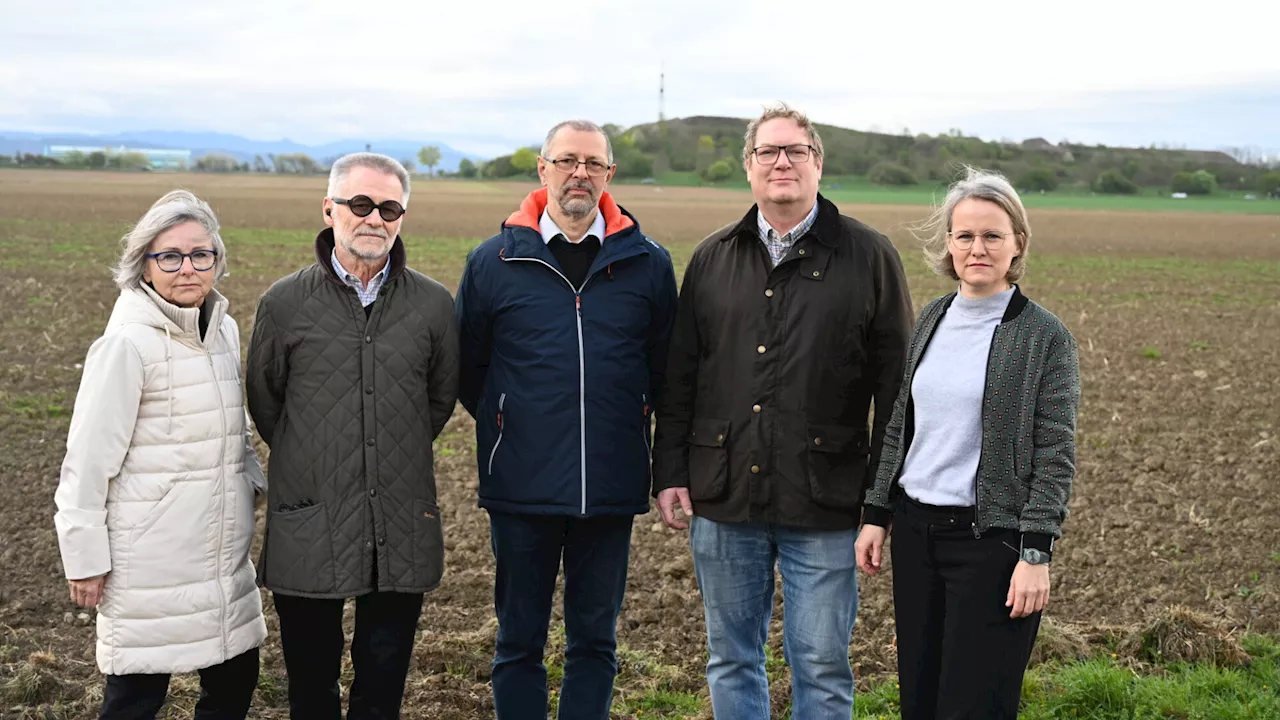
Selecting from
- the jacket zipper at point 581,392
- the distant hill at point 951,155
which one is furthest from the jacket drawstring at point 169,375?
the distant hill at point 951,155

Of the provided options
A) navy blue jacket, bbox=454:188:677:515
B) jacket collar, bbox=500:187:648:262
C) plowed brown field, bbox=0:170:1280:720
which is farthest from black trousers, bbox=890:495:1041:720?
plowed brown field, bbox=0:170:1280:720

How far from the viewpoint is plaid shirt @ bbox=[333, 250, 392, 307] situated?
3.77 m

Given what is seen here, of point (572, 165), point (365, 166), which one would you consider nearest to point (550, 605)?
point (572, 165)

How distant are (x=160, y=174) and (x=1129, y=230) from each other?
85.3m

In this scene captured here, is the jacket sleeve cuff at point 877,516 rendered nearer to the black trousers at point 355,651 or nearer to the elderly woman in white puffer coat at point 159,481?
the black trousers at point 355,651

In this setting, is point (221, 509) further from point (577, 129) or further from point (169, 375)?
point (577, 129)

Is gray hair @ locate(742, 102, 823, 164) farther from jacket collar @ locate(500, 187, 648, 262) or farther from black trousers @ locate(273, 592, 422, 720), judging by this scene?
black trousers @ locate(273, 592, 422, 720)

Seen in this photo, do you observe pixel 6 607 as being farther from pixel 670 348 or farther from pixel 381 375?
pixel 670 348

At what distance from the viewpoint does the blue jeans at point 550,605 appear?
395 centimetres

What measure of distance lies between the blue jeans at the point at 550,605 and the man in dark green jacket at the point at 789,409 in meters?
0.36

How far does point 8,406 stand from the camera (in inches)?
400

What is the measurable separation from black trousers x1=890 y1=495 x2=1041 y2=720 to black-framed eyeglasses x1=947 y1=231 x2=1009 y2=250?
78cm

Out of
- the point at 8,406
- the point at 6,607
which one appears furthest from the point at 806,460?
the point at 8,406

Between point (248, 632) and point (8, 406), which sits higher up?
point (248, 632)
